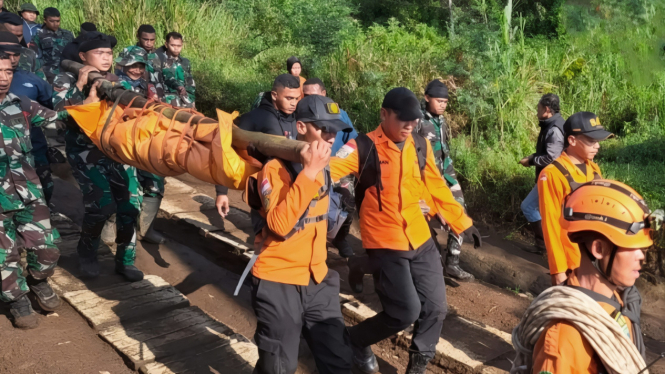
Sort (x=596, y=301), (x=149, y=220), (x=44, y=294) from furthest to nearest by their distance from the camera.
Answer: (x=149, y=220) → (x=44, y=294) → (x=596, y=301)

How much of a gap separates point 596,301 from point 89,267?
203 inches

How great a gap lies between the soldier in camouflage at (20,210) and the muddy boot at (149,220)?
5.95 ft

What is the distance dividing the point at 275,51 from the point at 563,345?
13637 millimetres

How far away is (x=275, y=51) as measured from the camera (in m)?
14.8

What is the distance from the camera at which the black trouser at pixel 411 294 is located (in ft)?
13.6

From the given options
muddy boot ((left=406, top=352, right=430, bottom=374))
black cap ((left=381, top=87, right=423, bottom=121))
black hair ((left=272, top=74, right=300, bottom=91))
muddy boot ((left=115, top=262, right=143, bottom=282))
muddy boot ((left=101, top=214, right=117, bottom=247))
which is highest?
black cap ((left=381, top=87, right=423, bottom=121))

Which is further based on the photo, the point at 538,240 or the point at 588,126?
the point at 538,240

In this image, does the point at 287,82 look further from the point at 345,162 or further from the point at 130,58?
the point at 130,58

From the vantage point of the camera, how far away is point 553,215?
12.9 feet

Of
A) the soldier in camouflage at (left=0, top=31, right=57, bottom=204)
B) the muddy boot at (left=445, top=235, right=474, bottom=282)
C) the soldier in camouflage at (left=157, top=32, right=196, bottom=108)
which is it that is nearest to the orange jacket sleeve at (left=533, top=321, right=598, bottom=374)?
the muddy boot at (left=445, top=235, right=474, bottom=282)

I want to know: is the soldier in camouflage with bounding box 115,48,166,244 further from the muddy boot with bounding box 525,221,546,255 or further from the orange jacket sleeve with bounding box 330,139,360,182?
the muddy boot with bounding box 525,221,546,255

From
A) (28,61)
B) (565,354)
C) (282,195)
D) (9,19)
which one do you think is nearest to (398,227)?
(282,195)

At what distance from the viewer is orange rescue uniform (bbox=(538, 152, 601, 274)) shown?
3.81m

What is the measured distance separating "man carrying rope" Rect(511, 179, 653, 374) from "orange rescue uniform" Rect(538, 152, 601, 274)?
1587 mm
